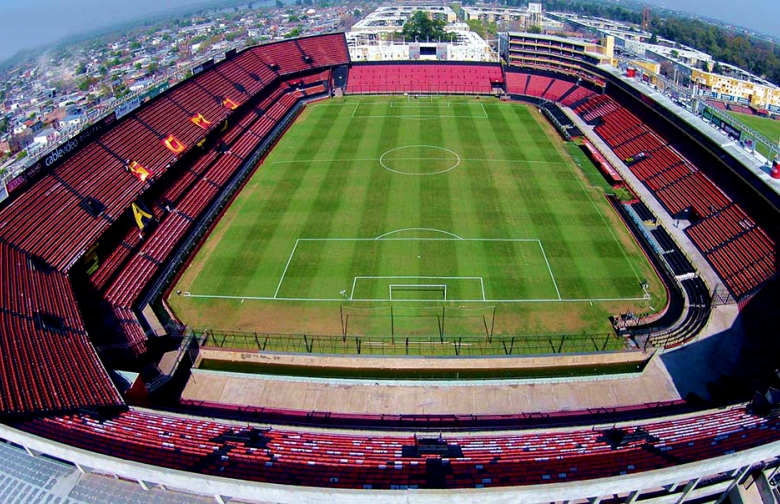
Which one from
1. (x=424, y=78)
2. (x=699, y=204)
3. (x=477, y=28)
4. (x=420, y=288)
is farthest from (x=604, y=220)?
(x=477, y=28)

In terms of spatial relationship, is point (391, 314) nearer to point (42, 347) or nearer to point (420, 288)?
point (420, 288)

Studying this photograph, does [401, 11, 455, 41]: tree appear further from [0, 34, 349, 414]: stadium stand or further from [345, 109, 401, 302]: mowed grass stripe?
[0, 34, 349, 414]: stadium stand

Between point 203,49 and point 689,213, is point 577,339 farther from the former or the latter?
point 203,49

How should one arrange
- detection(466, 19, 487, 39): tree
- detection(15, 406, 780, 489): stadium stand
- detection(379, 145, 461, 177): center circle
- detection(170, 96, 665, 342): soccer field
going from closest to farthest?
detection(15, 406, 780, 489): stadium stand < detection(170, 96, 665, 342): soccer field < detection(379, 145, 461, 177): center circle < detection(466, 19, 487, 39): tree

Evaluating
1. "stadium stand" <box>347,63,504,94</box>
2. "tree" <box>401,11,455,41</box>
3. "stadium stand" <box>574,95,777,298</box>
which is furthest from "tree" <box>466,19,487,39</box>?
"stadium stand" <box>574,95,777,298</box>

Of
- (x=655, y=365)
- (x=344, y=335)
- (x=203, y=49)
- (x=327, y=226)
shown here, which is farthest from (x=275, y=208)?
(x=203, y=49)
